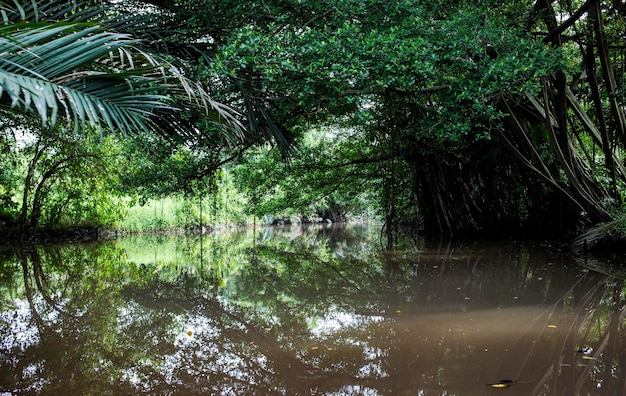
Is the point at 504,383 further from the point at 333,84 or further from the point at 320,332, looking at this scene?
the point at 333,84

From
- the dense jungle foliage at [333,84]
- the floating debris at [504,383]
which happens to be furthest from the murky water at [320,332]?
the dense jungle foliage at [333,84]

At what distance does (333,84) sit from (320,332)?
2.52 meters

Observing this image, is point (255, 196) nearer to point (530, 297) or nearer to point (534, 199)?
point (534, 199)

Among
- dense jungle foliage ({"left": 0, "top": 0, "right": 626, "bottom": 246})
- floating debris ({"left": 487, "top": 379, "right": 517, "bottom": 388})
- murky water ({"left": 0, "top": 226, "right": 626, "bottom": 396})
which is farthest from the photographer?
dense jungle foliage ({"left": 0, "top": 0, "right": 626, "bottom": 246})

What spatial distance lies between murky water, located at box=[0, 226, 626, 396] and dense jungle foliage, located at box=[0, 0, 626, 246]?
1.19 metres

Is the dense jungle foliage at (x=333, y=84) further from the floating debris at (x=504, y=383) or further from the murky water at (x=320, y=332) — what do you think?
the floating debris at (x=504, y=383)

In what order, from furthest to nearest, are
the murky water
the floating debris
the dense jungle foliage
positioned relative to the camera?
the dense jungle foliage < the murky water < the floating debris

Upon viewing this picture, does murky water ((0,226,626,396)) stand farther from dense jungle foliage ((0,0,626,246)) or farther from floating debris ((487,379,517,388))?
dense jungle foliage ((0,0,626,246))

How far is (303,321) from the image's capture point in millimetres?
3082

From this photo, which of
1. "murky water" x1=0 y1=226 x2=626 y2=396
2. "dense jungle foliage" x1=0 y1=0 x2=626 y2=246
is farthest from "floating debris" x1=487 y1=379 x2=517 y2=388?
"dense jungle foliage" x1=0 y1=0 x2=626 y2=246

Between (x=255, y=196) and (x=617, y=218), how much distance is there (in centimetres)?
679

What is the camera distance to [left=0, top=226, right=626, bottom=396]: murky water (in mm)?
2004

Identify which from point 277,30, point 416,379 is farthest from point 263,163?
point 416,379

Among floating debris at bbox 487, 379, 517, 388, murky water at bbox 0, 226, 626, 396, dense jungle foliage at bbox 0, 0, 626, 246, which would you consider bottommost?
murky water at bbox 0, 226, 626, 396
